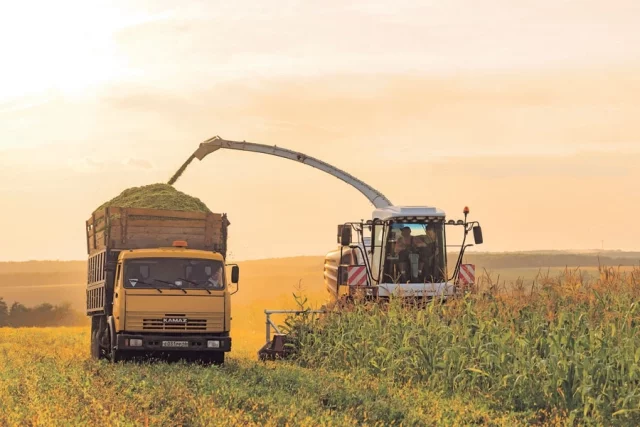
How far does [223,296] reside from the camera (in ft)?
70.1

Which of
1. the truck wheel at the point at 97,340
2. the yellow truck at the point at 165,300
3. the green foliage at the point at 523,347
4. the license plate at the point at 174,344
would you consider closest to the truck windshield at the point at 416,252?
the green foliage at the point at 523,347

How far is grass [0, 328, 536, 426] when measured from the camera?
485 inches

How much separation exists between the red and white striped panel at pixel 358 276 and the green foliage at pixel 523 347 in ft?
12.3

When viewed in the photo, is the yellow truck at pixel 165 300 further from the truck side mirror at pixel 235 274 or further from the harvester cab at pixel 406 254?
the harvester cab at pixel 406 254

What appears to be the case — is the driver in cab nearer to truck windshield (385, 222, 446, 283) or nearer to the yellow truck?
truck windshield (385, 222, 446, 283)

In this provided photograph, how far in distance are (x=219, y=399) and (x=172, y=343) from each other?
7.27 m

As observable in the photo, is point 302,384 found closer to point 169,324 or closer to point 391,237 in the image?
point 169,324

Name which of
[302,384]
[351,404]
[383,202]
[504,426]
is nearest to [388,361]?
[302,384]

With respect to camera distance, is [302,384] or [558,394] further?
[302,384]

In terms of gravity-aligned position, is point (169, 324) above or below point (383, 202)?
below

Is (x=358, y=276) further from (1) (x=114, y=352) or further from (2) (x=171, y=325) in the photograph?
(1) (x=114, y=352)

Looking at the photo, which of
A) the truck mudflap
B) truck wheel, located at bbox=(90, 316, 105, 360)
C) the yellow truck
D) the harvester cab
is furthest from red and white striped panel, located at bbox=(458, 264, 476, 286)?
truck wheel, located at bbox=(90, 316, 105, 360)

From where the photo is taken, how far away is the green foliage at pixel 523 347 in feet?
44.7

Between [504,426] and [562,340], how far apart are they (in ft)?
7.71
